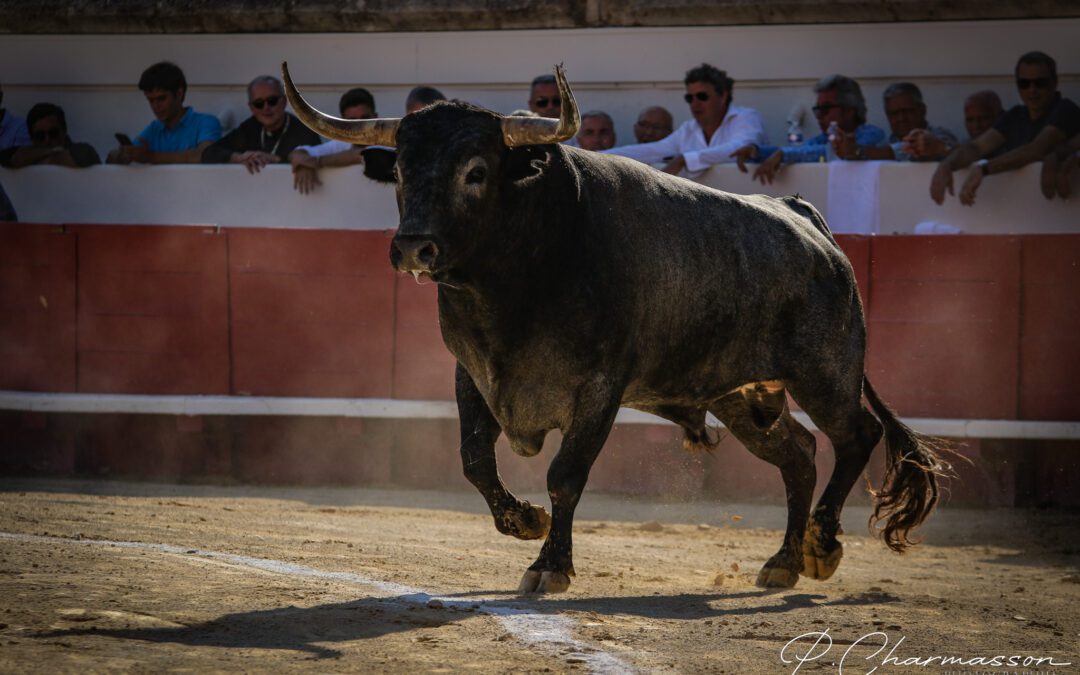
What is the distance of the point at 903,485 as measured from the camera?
6.31 metres

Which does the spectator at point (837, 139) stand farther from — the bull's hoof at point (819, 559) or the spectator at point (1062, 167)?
the bull's hoof at point (819, 559)

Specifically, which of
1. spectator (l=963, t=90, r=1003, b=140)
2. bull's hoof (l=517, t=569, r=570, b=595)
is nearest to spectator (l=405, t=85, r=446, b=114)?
spectator (l=963, t=90, r=1003, b=140)

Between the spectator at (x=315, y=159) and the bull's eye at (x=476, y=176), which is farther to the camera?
the spectator at (x=315, y=159)

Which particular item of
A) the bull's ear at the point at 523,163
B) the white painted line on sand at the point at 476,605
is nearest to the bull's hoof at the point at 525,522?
the white painted line on sand at the point at 476,605

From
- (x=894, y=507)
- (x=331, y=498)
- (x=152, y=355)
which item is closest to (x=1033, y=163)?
(x=894, y=507)

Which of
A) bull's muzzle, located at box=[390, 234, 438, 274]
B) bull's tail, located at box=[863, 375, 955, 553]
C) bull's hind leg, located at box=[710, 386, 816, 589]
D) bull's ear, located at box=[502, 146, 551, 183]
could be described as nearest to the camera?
bull's muzzle, located at box=[390, 234, 438, 274]

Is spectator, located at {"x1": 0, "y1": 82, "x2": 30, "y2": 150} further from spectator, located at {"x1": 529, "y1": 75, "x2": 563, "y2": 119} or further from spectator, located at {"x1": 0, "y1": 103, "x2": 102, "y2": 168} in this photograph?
spectator, located at {"x1": 529, "y1": 75, "x2": 563, "y2": 119}

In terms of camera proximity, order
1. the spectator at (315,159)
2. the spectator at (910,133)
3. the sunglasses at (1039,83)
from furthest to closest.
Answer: the spectator at (315,159) < the spectator at (910,133) < the sunglasses at (1039,83)

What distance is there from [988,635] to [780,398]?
1567mm

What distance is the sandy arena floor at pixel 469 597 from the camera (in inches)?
156

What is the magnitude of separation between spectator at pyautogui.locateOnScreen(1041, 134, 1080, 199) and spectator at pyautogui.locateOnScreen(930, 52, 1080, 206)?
0.04 m

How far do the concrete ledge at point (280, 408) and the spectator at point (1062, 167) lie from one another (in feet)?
4.10

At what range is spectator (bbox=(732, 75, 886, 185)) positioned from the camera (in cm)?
880

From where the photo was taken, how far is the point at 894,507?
Result: 20.6ft
